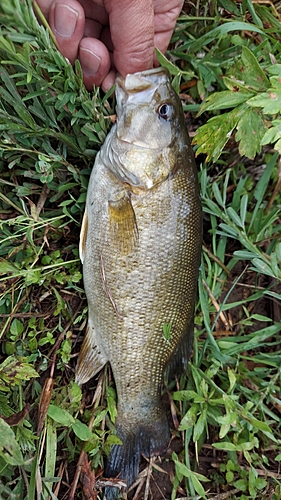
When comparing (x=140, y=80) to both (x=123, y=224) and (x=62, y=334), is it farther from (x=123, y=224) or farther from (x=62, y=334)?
(x=62, y=334)

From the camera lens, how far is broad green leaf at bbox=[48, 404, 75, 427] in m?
2.21

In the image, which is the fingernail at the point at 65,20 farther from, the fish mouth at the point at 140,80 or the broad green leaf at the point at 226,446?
the broad green leaf at the point at 226,446

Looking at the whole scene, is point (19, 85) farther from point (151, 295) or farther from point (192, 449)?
point (192, 449)

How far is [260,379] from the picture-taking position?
277 centimetres

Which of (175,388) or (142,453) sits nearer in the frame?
(142,453)

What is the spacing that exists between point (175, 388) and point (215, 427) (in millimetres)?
372

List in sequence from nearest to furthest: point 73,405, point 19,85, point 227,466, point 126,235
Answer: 1. point 19,85
2. point 126,235
3. point 73,405
4. point 227,466

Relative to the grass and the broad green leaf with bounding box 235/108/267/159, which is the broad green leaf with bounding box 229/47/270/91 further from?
the broad green leaf with bounding box 235/108/267/159

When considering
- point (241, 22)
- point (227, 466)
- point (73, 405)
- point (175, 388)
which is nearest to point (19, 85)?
point (241, 22)

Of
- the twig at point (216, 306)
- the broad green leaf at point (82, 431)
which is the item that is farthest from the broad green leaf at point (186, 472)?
the twig at point (216, 306)

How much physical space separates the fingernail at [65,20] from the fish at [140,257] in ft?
1.09

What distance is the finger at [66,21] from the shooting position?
6.75ft

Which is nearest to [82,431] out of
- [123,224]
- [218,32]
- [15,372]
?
[15,372]

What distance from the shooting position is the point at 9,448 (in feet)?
6.10
